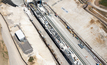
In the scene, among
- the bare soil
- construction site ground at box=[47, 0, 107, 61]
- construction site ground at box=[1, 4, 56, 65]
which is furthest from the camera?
construction site ground at box=[47, 0, 107, 61]

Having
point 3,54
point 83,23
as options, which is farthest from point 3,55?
point 83,23

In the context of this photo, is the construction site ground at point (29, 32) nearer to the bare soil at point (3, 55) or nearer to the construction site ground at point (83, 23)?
the bare soil at point (3, 55)

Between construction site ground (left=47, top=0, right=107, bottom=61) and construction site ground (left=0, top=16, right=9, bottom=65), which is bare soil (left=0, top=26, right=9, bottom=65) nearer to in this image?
construction site ground (left=0, top=16, right=9, bottom=65)

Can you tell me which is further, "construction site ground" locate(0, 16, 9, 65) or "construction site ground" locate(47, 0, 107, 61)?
"construction site ground" locate(47, 0, 107, 61)

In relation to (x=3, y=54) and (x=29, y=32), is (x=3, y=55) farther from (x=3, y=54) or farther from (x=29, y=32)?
(x=29, y=32)

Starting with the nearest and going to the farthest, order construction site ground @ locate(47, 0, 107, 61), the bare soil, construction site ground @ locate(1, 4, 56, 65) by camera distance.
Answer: the bare soil → construction site ground @ locate(1, 4, 56, 65) → construction site ground @ locate(47, 0, 107, 61)

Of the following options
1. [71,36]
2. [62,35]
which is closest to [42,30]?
[62,35]

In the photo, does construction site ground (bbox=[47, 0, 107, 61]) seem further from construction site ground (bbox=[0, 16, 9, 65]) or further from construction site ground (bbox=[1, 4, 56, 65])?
construction site ground (bbox=[0, 16, 9, 65])

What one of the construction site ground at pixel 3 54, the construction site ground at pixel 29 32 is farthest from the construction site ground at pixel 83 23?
the construction site ground at pixel 3 54

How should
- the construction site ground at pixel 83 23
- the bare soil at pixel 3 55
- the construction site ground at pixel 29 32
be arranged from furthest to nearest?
the construction site ground at pixel 83 23 → the construction site ground at pixel 29 32 → the bare soil at pixel 3 55

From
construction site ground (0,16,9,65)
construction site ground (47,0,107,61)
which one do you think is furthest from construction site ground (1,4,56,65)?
construction site ground (47,0,107,61)
